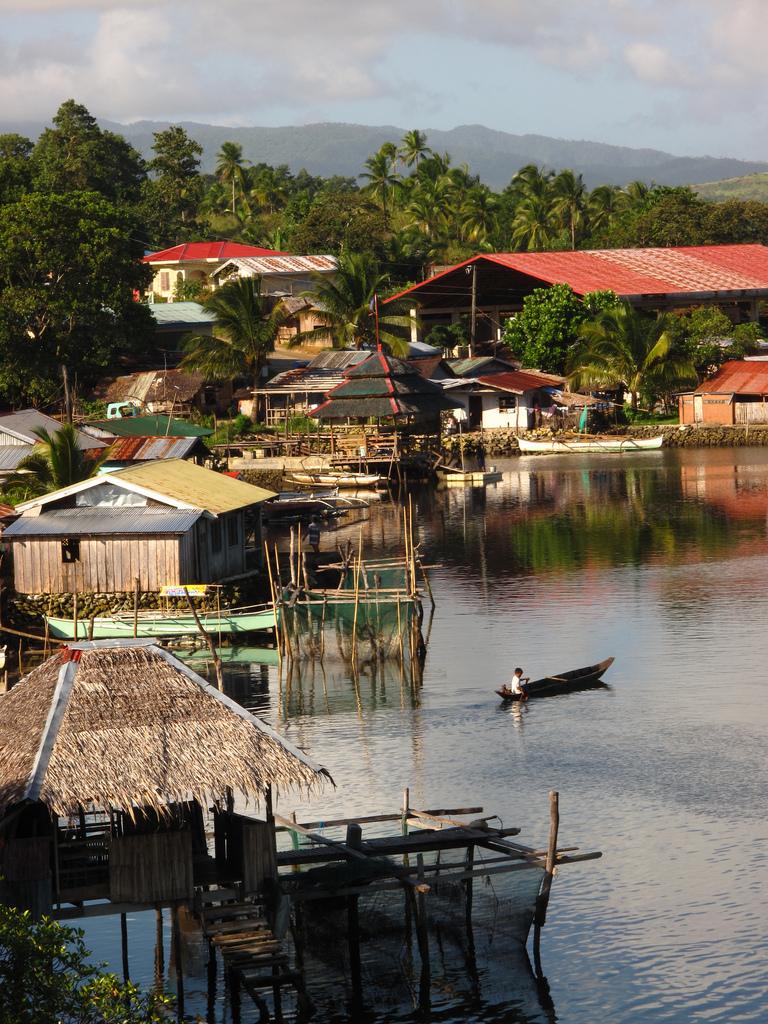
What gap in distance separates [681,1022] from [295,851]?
182 inches

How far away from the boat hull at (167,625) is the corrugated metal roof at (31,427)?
45.3ft

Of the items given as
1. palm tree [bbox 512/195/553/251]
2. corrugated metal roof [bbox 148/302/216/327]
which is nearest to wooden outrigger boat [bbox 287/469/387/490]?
corrugated metal roof [bbox 148/302/216/327]

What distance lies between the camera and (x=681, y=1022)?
16781 mm

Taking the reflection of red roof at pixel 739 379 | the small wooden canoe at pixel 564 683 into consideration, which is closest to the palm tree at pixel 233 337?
the reflection of red roof at pixel 739 379

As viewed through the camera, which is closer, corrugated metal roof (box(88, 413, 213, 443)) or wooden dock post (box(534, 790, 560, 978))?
wooden dock post (box(534, 790, 560, 978))

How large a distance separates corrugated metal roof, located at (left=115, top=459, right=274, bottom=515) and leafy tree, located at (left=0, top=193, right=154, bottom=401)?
28.8 m

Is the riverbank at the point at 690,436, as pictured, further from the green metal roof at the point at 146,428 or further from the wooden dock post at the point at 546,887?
the wooden dock post at the point at 546,887

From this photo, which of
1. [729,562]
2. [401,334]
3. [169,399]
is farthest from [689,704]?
[401,334]

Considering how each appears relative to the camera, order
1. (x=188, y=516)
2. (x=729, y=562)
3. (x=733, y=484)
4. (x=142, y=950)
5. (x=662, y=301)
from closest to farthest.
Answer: (x=142, y=950) → (x=188, y=516) → (x=729, y=562) → (x=733, y=484) → (x=662, y=301)

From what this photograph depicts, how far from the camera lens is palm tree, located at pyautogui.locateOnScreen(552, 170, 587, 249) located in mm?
105562

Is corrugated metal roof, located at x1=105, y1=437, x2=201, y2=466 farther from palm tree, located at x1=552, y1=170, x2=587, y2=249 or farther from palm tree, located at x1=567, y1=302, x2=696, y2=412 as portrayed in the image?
palm tree, located at x1=552, y1=170, x2=587, y2=249

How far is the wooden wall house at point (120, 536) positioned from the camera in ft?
111

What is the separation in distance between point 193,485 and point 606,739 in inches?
547

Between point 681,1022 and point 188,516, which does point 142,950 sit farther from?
point 188,516
